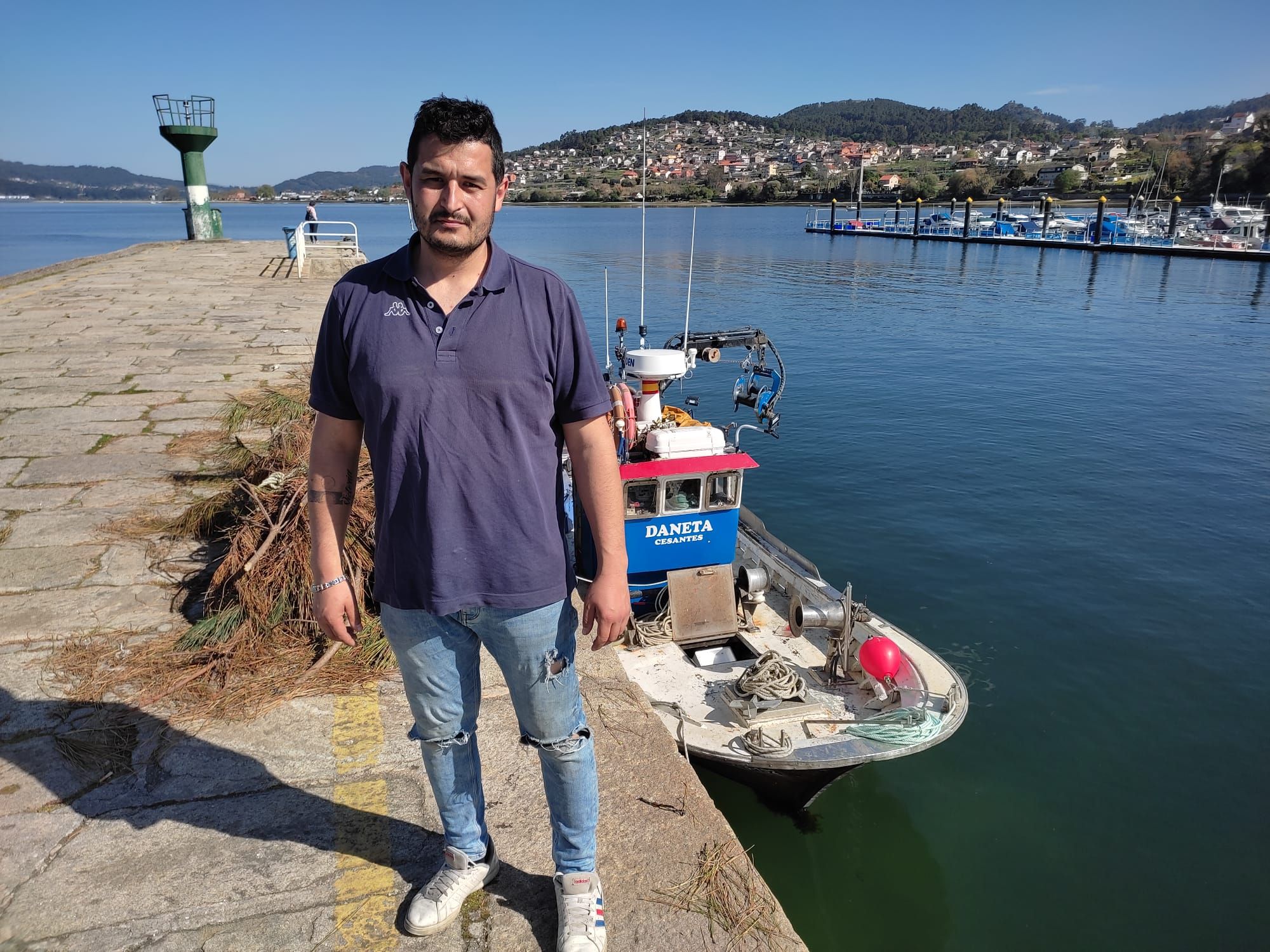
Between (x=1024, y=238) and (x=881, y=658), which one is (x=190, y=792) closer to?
(x=881, y=658)

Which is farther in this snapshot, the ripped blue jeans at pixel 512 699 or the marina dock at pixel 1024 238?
the marina dock at pixel 1024 238

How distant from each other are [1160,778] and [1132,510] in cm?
752

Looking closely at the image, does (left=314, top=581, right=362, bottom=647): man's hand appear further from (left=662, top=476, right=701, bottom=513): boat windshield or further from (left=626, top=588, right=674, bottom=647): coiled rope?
(left=662, top=476, right=701, bottom=513): boat windshield

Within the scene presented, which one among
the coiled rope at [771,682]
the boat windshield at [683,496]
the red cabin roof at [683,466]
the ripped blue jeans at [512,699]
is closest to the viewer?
the ripped blue jeans at [512,699]

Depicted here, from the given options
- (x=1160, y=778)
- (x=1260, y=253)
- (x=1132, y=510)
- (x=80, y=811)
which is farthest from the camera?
(x=1260, y=253)

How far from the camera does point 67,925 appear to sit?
2502mm

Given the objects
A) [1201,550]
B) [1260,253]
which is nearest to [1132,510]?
[1201,550]

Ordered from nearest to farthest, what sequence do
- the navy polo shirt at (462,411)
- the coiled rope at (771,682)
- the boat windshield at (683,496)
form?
the navy polo shirt at (462,411) < the coiled rope at (771,682) < the boat windshield at (683,496)

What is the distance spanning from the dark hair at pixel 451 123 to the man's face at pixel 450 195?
0.05ft

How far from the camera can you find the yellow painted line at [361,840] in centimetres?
254

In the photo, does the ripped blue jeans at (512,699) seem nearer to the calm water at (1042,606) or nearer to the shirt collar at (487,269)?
the shirt collar at (487,269)

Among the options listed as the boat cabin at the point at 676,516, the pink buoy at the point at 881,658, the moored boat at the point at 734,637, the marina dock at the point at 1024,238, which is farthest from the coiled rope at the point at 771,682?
the marina dock at the point at 1024,238

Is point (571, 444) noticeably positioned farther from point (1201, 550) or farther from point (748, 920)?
point (1201, 550)

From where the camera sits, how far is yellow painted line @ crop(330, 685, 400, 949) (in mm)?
2541
